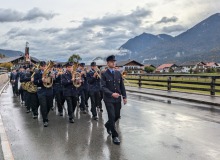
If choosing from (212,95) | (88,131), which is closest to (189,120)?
(88,131)

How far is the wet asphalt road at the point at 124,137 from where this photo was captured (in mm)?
6086

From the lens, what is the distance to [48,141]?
23.8 feet

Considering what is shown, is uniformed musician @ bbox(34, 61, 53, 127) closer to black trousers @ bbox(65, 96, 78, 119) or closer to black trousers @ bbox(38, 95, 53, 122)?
black trousers @ bbox(38, 95, 53, 122)

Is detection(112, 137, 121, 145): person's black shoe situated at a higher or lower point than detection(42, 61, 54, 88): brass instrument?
lower

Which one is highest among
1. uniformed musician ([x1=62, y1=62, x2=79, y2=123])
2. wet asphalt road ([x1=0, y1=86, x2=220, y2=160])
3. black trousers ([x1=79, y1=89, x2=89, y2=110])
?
uniformed musician ([x1=62, y1=62, x2=79, y2=123])

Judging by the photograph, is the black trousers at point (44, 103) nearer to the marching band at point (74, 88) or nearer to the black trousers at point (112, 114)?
the marching band at point (74, 88)

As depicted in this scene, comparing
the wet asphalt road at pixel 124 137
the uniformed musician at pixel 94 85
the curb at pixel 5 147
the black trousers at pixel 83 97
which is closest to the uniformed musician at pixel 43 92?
the wet asphalt road at pixel 124 137

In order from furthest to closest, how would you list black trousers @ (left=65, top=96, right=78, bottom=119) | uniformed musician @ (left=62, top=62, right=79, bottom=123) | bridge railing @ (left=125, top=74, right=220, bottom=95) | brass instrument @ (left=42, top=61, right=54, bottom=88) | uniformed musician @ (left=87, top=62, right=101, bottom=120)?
bridge railing @ (left=125, top=74, right=220, bottom=95)
uniformed musician @ (left=87, top=62, right=101, bottom=120)
uniformed musician @ (left=62, top=62, right=79, bottom=123)
black trousers @ (left=65, top=96, right=78, bottom=119)
brass instrument @ (left=42, top=61, right=54, bottom=88)

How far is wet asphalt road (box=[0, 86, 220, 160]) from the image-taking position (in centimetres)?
609

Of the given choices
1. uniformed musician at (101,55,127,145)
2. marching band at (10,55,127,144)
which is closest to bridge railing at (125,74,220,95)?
marching band at (10,55,127,144)

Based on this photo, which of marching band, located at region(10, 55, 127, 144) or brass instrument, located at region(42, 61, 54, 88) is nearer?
marching band, located at region(10, 55, 127, 144)

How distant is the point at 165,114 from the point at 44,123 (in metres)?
4.43

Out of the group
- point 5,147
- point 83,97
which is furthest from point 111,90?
point 83,97

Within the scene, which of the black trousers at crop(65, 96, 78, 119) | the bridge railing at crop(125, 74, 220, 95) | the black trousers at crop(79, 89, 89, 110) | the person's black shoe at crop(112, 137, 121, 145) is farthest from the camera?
the bridge railing at crop(125, 74, 220, 95)
